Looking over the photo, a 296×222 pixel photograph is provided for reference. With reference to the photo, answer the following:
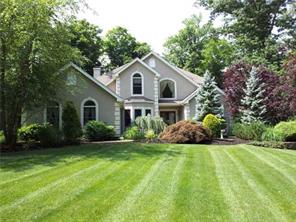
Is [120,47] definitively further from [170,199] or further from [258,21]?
[170,199]

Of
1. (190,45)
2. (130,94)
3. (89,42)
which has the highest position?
(190,45)

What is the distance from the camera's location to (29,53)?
1502 centimetres

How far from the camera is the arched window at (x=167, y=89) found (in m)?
29.1

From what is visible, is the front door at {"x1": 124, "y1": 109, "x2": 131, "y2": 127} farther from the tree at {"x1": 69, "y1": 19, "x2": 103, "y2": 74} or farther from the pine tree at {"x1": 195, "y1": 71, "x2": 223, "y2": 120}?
the tree at {"x1": 69, "y1": 19, "x2": 103, "y2": 74}

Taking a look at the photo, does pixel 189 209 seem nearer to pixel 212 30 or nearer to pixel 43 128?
pixel 43 128

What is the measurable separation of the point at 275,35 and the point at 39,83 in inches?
Answer: 1034

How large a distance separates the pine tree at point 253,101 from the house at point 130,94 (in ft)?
14.3

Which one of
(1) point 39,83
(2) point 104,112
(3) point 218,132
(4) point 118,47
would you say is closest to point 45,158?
(1) point 39,83

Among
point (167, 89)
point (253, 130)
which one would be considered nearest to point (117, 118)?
point (167, 89)

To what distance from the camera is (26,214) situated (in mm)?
5543

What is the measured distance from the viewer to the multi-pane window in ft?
75.2

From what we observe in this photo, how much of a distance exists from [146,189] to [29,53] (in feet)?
33.4

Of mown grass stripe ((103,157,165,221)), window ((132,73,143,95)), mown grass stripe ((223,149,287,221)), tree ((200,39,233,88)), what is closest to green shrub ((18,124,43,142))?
mown grass stripe ((103,157,165,221))

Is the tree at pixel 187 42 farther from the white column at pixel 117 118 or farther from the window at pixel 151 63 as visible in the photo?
the white column at pixel 117 118
